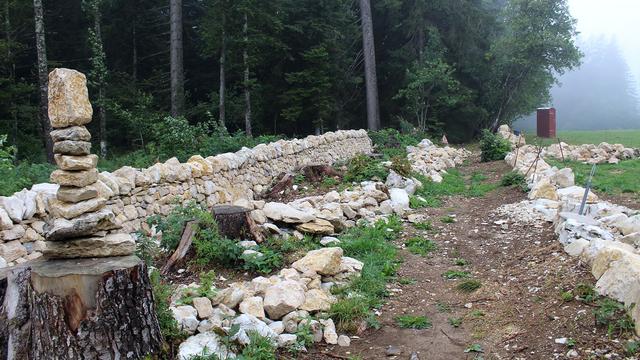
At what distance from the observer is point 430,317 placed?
4902 mm

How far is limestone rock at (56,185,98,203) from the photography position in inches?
148

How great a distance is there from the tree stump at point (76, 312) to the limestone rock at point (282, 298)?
4.00ft

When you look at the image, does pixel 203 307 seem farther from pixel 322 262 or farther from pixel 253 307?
pixel 322 262

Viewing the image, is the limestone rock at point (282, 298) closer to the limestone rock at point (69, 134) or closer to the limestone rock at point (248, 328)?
the limestone rock at point (248, 328)

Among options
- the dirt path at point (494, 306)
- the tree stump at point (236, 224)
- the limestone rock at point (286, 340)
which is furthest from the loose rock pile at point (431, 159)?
the limestone rock at point (286, 340)

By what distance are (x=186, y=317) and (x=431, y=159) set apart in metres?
12.7

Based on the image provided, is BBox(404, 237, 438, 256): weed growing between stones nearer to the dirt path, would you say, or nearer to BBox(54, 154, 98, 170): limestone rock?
the dirt path

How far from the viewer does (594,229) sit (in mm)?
5891

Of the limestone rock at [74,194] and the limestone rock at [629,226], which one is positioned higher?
the limestone rock at [74,194]

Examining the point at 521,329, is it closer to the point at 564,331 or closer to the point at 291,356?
the point at 564,331

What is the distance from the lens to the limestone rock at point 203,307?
13.5 feet

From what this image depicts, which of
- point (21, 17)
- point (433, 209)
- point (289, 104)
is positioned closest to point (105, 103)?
point (21, 17)

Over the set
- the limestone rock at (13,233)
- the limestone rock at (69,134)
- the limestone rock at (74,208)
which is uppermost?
the limestone rock at (69,134)

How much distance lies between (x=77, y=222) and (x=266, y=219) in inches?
136
